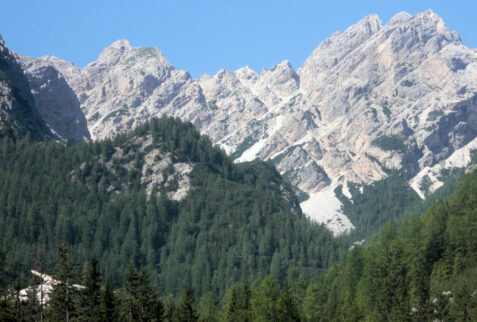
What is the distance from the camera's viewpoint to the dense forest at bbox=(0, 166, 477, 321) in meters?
78.1

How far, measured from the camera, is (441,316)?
10569 cm

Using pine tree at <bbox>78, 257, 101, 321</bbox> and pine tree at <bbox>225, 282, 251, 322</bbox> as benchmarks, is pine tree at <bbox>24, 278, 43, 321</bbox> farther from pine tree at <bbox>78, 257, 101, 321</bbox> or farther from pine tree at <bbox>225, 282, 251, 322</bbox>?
pine tree at <bbox>225, 282, 251, 322</bbox>

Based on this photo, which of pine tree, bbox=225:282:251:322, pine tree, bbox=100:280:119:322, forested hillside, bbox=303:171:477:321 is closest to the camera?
pine tree, bbox=100:280:119:322

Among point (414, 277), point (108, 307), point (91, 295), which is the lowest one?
point (108, 307)

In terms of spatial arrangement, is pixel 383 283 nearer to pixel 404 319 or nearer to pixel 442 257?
pixel 442 257

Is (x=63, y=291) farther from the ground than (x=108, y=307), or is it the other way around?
(x=63, y=291)

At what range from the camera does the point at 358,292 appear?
134 m

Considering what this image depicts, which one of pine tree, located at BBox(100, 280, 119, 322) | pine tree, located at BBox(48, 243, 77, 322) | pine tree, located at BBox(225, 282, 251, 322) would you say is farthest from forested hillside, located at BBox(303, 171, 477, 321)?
pine tree, located at BBox(48, 243, 77, 322)

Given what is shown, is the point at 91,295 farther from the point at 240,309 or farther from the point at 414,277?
the point at 414,277

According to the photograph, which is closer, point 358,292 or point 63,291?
point 63,291

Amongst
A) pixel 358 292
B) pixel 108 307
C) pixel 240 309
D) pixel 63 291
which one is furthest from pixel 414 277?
pixel 63 291

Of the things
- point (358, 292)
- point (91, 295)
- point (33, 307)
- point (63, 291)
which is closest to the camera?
point (63, 291)

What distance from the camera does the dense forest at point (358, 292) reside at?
78.1 metres

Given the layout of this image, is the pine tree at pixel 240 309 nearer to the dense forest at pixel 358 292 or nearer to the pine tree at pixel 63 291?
the dense forest at pixel 358 292
